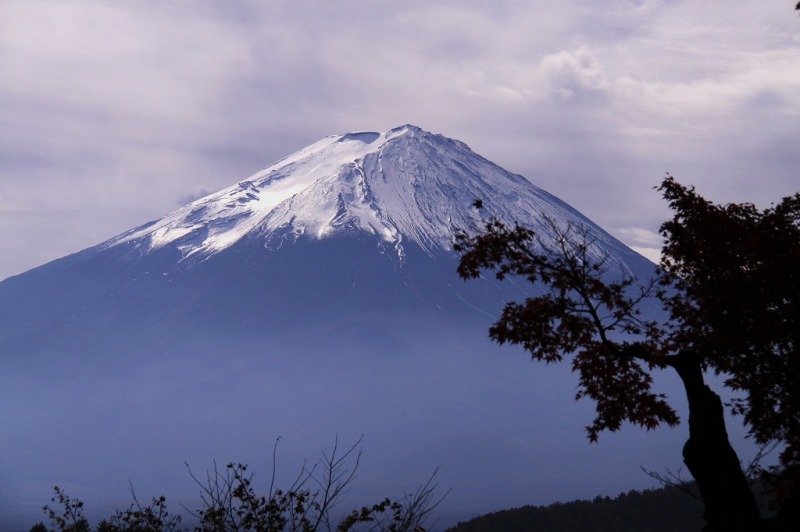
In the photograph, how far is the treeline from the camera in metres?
28.9

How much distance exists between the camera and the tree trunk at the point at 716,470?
8391 millimetres

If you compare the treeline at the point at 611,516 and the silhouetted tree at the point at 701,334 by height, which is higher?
the silhouetted tree at the point at 701,334

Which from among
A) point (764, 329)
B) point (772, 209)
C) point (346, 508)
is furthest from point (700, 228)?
point (346, 508)

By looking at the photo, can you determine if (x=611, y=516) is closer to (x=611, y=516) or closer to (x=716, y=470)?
(x=611, y=516)

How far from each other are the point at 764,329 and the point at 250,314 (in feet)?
628

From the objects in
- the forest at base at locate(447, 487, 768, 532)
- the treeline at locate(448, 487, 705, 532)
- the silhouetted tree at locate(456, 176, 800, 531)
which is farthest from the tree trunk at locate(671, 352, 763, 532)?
the treeline at locate(448, 487, 705, 532)

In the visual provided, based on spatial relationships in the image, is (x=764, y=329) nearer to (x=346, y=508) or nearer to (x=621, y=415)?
(x=621, y=415)

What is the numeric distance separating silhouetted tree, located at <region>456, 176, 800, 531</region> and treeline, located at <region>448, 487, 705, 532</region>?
20.5 meters

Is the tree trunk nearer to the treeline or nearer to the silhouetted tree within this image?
the silhouetted tree

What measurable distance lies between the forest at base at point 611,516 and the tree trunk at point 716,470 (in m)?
21.1

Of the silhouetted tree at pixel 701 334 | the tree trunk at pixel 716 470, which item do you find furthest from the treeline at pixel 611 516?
the tree trunk at pixel 716 470

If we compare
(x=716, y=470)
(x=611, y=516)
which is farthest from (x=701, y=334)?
(x=611, y=516)

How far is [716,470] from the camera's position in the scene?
8.52 m

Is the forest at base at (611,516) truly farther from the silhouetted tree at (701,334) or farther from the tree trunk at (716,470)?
the tree trunk at (716,470)
